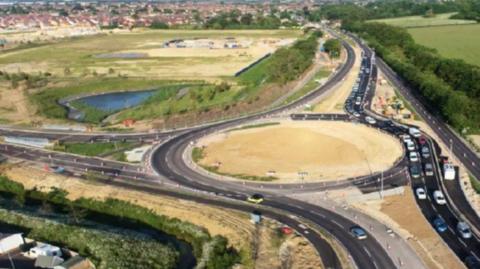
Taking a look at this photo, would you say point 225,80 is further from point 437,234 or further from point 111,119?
point 437,234

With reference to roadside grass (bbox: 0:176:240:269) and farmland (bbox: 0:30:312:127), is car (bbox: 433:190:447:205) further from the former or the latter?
farmland (bbox: 0:30:312:127)

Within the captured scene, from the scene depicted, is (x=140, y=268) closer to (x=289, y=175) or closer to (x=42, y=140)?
(x=289, y=175)

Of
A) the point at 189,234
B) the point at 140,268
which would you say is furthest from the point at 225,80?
the point at 140,268

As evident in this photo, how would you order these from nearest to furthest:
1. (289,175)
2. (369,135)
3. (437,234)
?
(437,234) < (289,175) < (369,135)

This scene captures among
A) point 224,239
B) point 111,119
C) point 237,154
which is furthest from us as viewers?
point 111,119

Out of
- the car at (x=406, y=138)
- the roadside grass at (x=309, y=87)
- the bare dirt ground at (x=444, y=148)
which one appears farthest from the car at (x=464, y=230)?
the roadside grass at (x=309, y=87)

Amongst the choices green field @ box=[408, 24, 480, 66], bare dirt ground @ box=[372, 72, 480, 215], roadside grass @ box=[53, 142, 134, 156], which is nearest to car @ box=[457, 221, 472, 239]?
bare dirt ground @ box=[372, 72, 480, 215]

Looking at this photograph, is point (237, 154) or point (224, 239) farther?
point (237, 154)

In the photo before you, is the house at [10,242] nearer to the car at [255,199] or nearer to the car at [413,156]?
the car at [255,199]
